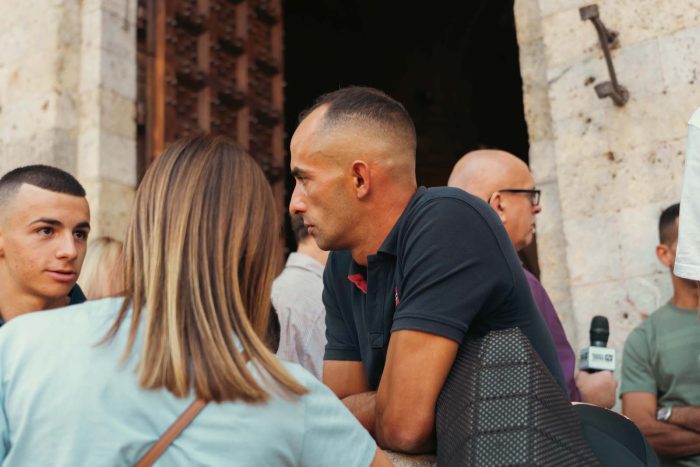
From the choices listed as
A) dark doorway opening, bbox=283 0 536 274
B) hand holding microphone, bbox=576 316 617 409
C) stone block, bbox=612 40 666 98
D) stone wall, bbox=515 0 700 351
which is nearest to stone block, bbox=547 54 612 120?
stone wall, bbox=515 0 700 351

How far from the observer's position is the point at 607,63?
4680 mm

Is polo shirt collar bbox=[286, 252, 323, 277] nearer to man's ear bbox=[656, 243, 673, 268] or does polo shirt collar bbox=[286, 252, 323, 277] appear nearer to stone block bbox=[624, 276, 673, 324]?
man's ear bbox=[656, 243, 673, 268]

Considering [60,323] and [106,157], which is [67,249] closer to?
[60,323]

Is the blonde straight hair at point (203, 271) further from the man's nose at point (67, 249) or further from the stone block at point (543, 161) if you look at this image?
the stone block at point (543, 161)

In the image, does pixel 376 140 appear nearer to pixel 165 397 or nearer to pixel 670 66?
pixel 165 397

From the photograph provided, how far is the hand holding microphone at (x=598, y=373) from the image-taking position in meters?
2.82

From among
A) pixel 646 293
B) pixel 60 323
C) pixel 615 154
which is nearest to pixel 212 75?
pixel 615 154

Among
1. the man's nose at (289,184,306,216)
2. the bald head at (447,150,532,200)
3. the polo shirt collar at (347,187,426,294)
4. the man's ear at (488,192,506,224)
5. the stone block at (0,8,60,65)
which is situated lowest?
the polo shirt collar at (347,187,426,294)

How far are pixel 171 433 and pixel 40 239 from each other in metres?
1.95

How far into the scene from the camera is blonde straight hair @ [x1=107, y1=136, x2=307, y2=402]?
151cm

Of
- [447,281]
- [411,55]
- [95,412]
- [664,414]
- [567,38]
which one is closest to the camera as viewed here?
[95,412]

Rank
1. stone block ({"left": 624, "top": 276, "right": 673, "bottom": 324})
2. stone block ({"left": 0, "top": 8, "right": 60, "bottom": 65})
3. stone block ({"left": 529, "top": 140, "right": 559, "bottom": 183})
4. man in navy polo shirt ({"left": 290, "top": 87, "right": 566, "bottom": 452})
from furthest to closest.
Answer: stone block ({"left": 0, "top": 8, "right": 60, "bottom": 65}) → stone block ({"left": 529, "top": 140, "right": 559, "bottom": 183}) → stone block ({"left": 624, "top": 276, "right": 673, "bottom": 324}) → man in navy polo shirt ({"left": 290, "top": 87, "right": 566, "bottom": 452})

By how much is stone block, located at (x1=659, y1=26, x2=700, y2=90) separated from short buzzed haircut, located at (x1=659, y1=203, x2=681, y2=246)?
980mm

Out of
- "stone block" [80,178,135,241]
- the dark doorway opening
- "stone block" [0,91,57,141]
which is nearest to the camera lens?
"stone block" [80,178,135,241]
